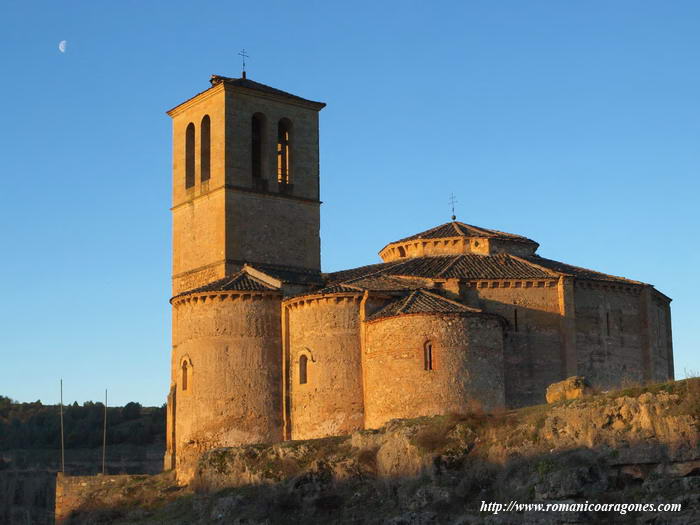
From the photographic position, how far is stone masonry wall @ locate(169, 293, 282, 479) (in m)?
38.4

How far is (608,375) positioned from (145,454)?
40.9m

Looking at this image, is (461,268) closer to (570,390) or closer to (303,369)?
(303,369)

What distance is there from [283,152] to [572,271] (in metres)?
12.2

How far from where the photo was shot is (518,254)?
139 feet

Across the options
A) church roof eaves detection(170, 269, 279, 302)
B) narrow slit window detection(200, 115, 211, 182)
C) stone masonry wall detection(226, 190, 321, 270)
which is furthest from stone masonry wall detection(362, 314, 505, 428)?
narrow slit window detection(200, 115, 211, 182)

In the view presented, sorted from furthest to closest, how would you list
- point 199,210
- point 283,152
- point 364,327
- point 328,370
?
point 283,152, point 199,210, point 328,370, point 364,327

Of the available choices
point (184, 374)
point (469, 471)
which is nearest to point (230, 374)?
point (184, 374)

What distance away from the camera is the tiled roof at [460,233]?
4203cm

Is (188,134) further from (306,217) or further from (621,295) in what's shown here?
(621,295)

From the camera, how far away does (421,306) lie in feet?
119

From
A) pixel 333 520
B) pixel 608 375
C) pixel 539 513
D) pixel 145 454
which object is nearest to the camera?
pixel 539 513

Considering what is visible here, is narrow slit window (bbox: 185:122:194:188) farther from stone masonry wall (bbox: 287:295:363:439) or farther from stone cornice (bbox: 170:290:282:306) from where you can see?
stone masonry wall (bbox: 287:295:363:439)

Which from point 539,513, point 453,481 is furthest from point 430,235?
point 539,513

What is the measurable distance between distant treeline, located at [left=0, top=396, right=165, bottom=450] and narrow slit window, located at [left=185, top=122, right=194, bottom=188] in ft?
112
